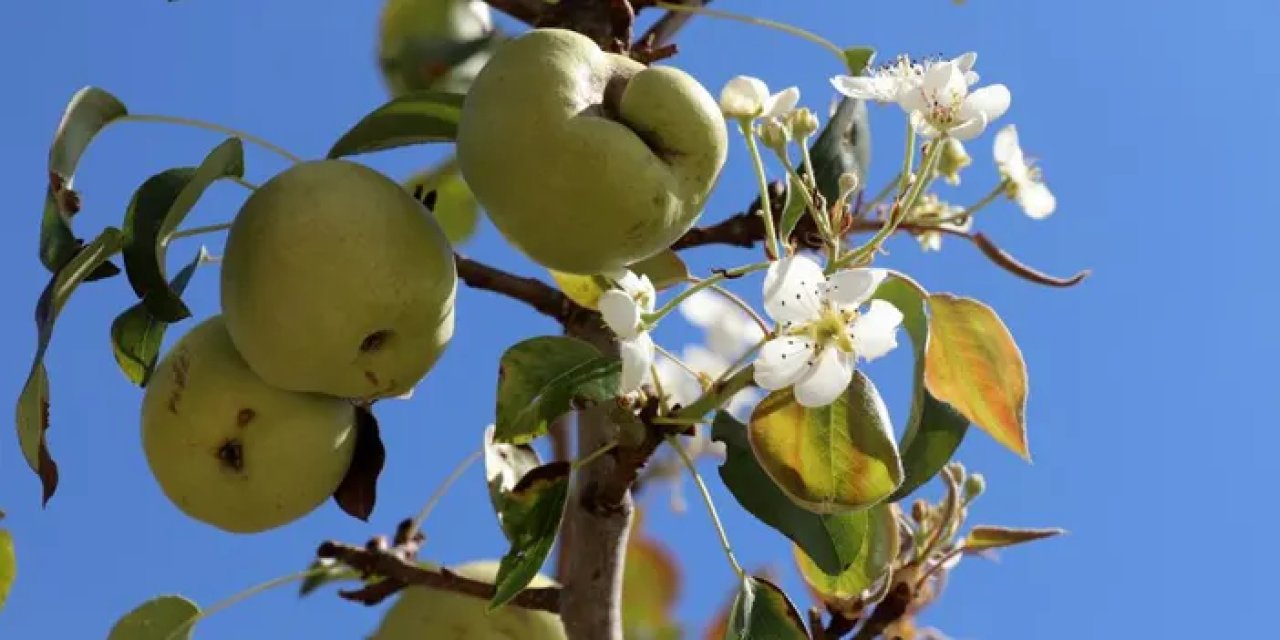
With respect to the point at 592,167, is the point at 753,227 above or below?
below

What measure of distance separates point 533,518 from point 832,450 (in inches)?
11.2

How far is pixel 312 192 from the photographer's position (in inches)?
50.7

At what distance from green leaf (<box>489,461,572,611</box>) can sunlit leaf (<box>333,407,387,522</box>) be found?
0.56 feet

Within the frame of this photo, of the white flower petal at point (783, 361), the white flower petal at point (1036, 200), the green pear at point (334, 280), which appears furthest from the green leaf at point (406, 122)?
the white flower petal at point (1036, 200)

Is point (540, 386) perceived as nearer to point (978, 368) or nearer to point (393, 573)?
point (978, 368)

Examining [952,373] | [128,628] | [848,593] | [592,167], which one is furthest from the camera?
[128,628]

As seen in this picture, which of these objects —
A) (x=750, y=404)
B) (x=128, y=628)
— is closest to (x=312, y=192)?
(x=750, y=404)

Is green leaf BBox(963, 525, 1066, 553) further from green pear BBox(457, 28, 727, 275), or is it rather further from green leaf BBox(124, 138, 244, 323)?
green leaf BBox(124, 138, 244, 323)

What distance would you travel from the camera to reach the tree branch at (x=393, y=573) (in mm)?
1629

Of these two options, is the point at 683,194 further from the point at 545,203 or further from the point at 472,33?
the point at 472,33

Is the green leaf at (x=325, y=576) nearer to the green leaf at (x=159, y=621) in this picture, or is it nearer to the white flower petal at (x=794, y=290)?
the green leaf at (x=159, y=621)

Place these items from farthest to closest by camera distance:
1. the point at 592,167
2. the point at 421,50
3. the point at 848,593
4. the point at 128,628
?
the point at 421,50, the point at 128,628, the point at 848,593, the point at 592,167

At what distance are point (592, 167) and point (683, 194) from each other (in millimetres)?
91

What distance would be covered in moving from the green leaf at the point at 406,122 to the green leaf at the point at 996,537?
65cm
